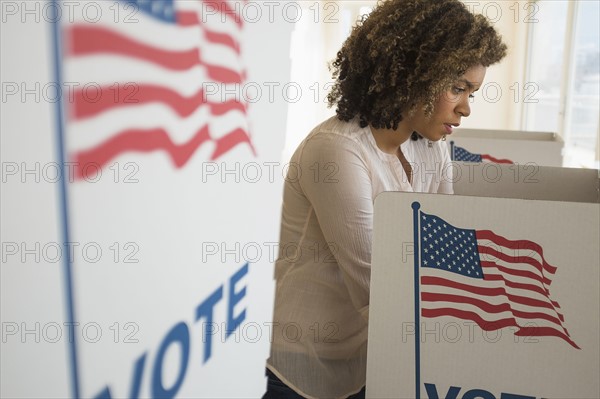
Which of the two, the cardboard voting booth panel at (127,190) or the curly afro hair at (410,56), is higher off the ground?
the curly afro hair at (410,56)

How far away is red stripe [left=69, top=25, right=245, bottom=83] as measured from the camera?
23cm

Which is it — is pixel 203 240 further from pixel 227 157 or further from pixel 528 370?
pixel 528 370

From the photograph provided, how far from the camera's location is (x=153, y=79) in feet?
0.90

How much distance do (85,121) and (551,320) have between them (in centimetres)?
88

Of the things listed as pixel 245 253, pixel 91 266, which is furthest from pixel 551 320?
pixel 91 266

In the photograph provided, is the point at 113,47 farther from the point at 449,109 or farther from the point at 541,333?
the point at 449,109

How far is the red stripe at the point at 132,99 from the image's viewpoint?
0.76ft

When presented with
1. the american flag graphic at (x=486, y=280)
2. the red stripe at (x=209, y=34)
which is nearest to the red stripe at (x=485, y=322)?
the american flag graphic at (x=486, y=280)

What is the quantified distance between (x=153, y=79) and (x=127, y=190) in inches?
2.2

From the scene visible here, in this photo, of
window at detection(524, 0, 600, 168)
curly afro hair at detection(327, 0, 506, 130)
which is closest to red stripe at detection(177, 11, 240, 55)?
curly afro hair at detection(327, 0, 506, 130)

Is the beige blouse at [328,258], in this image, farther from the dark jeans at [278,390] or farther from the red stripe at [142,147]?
the red stripe at [142,147]

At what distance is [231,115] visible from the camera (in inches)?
14.1

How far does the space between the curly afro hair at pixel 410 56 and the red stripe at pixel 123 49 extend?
3.10 ft

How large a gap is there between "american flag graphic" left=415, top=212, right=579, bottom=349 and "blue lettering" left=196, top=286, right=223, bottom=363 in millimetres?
607
